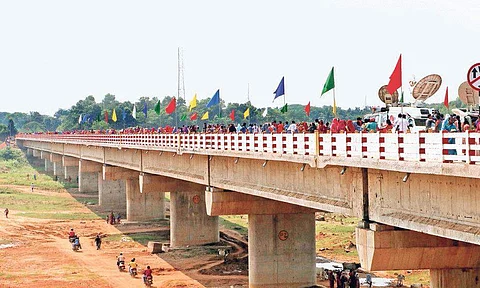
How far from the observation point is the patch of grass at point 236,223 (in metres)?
54.4

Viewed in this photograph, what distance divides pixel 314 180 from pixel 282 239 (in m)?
8.73

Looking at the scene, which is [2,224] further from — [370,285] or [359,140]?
[359,140]

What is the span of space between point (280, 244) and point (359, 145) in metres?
13.2

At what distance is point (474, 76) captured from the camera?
14562 mm

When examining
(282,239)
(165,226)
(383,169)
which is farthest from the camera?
(165,226)

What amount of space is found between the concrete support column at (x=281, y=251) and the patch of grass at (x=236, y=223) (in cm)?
2029

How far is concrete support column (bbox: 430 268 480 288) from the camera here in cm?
1986

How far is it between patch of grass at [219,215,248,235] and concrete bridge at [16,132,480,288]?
436 inches

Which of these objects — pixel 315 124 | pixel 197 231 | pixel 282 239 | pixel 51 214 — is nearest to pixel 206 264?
pixel 197 231

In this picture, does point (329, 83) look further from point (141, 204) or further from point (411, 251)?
point (141, 204)

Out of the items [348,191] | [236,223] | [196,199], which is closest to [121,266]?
[196,199]

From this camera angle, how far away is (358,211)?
20.5 metres

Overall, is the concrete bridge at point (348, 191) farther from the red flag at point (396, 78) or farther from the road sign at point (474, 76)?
the red flag at point (396, 78)

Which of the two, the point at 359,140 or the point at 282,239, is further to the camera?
the point at 282,239
